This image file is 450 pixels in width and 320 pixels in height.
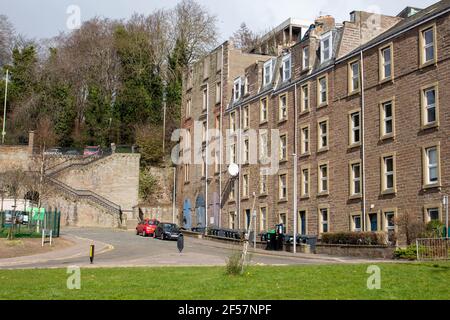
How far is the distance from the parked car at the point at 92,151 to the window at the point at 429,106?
137ft

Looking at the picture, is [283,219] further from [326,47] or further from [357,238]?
[357,238]

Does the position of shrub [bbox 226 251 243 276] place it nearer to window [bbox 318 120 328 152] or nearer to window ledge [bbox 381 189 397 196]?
window ledge [bbox 381 189 397 196]

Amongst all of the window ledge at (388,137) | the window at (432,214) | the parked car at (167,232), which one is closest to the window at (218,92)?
the parked car at (167,232)

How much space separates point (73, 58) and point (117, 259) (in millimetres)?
52223

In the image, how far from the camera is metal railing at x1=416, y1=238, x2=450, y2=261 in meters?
26.5

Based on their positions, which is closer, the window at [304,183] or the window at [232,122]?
the window at [304,183]

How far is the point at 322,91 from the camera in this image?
1686 inches

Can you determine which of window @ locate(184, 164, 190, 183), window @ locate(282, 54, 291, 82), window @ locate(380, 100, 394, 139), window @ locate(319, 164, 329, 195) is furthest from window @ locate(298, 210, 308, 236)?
window @ locate(184, 164, 190, 183)

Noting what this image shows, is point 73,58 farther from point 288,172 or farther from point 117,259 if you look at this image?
point 117,259

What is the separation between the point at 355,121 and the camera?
39.3 metres

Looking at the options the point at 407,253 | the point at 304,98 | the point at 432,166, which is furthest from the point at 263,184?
the point at 407,253

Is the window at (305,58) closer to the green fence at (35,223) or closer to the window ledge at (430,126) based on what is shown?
the window ledge at (430,126)

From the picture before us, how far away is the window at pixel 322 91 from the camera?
1658 inches

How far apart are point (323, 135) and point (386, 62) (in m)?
7.13
